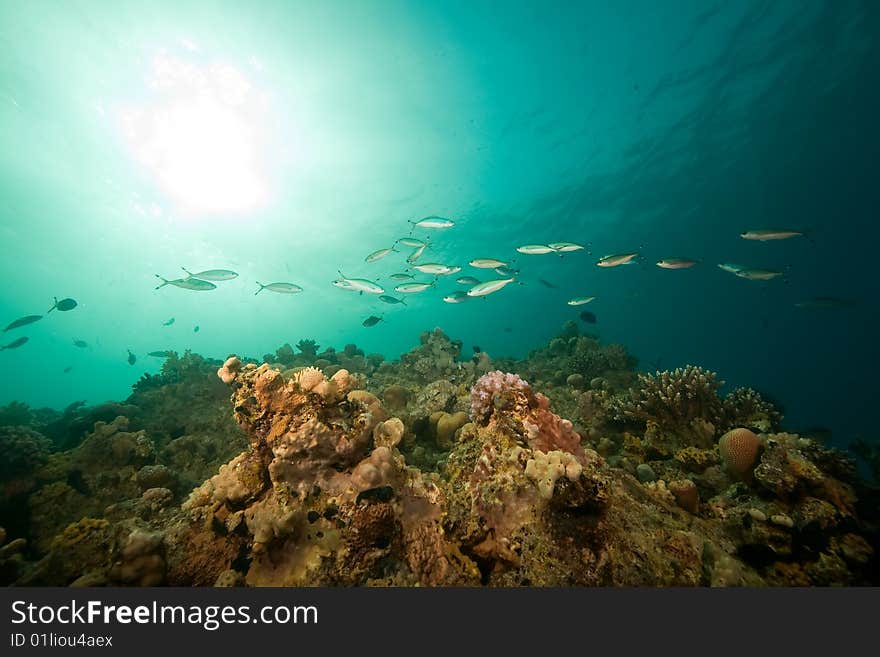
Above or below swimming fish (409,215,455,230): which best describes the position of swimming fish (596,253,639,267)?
below

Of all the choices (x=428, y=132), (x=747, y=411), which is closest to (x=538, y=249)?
(x=747, y=411)

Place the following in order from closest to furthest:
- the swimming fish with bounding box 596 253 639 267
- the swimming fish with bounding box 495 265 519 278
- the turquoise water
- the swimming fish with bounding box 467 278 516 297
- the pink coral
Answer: the pink coral
the swimming fish with bounding box 596 253 639 267
the swimming fish with bounding box 467 278 516 297
the swimming fish with bounding box 495 265 519 278
the turquoise water

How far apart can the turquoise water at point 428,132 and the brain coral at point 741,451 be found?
29.2 feet

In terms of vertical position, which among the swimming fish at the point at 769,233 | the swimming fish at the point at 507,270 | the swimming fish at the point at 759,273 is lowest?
the swimming fish at the point at 759,273

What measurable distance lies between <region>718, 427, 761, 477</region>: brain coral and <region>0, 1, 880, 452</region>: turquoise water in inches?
351

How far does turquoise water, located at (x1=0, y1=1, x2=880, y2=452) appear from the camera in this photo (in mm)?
14109

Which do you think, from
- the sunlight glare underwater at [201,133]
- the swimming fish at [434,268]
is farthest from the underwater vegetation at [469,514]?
the sunlight glare underwater at [201,133]

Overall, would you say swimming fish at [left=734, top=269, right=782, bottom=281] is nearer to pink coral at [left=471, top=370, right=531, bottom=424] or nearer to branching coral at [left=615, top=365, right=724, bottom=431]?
branching coral at [left=615, top=365, right=724, bottom=431]

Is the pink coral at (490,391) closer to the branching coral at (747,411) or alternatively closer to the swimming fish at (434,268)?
the branching coral at (747,411)

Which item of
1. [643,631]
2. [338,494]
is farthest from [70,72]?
[643,631]

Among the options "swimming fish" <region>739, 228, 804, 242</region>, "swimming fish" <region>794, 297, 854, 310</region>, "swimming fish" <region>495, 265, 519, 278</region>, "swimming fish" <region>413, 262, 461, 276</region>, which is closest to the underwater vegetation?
"swimming fish" <region>413, 262, 461, 276</region>

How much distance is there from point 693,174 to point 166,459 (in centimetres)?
3907

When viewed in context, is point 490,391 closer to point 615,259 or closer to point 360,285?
point 615,259

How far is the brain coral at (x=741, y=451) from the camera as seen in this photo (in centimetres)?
373
